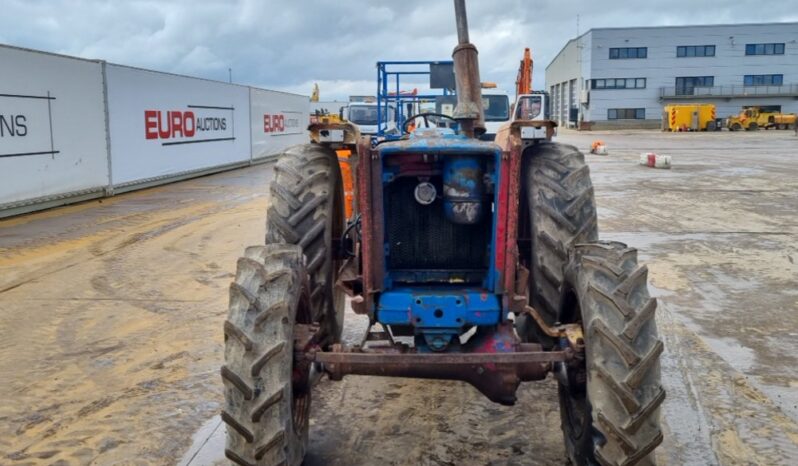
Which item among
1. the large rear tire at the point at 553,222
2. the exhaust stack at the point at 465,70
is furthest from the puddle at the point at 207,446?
the exhaust stack at the point at 465,70

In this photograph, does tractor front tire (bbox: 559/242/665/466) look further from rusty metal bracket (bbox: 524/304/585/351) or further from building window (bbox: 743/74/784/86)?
building window (bbox: 743/74/784/86)

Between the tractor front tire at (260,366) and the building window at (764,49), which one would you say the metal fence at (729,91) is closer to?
the building window at (764,49)

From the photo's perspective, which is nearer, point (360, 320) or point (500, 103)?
point (360, 320)

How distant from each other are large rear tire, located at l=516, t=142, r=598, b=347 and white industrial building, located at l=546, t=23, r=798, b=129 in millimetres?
63870

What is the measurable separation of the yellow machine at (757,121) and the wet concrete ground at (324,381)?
4947 cm

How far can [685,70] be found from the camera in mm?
65562

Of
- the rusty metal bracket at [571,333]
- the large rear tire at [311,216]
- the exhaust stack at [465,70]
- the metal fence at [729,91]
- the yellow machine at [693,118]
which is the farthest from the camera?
the metal fence at [729,91]

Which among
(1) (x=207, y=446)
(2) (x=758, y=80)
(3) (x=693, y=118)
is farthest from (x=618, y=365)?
(2) (x=758, y=80)

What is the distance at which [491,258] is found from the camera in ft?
12.6

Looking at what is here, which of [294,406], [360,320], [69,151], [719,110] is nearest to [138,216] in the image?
[69,151]

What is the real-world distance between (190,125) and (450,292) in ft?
57.4

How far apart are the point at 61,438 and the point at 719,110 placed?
68.8m

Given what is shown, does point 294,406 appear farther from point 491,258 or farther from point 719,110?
point 719,110

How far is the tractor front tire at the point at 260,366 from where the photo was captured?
10.4ft
